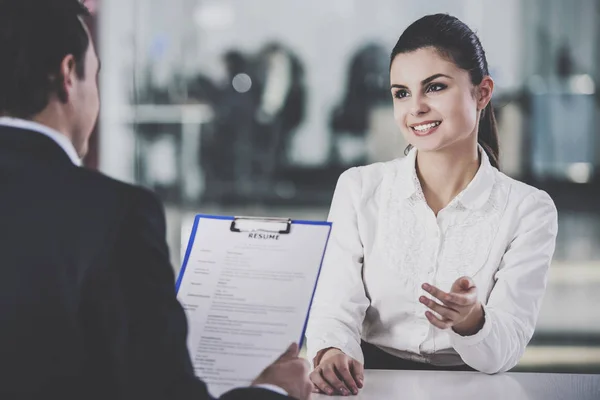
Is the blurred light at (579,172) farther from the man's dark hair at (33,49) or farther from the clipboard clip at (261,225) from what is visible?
the man's dark hair at (33,49)

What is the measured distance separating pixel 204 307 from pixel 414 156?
823 millimetres

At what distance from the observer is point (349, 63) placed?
6945 mm

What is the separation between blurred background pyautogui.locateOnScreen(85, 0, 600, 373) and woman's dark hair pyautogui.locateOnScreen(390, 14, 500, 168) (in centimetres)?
455

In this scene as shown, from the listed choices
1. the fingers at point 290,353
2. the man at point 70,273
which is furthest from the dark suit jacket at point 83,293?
the fingers at point 290,353

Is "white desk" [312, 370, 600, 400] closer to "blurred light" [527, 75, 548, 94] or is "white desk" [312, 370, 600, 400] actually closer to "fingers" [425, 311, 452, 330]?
"fingers" [425, 311, 452, 330]

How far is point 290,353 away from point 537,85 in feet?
19.5

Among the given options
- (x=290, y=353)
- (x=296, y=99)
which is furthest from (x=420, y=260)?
(x=296, y=99)

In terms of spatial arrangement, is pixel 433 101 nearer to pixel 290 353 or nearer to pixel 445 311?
pixel 445 311

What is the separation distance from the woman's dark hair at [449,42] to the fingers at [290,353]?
3.01ft

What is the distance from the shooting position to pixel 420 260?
1.85 metres

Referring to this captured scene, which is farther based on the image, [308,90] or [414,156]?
[308,90]

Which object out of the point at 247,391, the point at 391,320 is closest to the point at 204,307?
the point at 247,391

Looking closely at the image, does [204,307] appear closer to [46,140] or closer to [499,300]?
[46,140]

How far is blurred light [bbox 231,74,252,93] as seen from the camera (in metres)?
6.64
